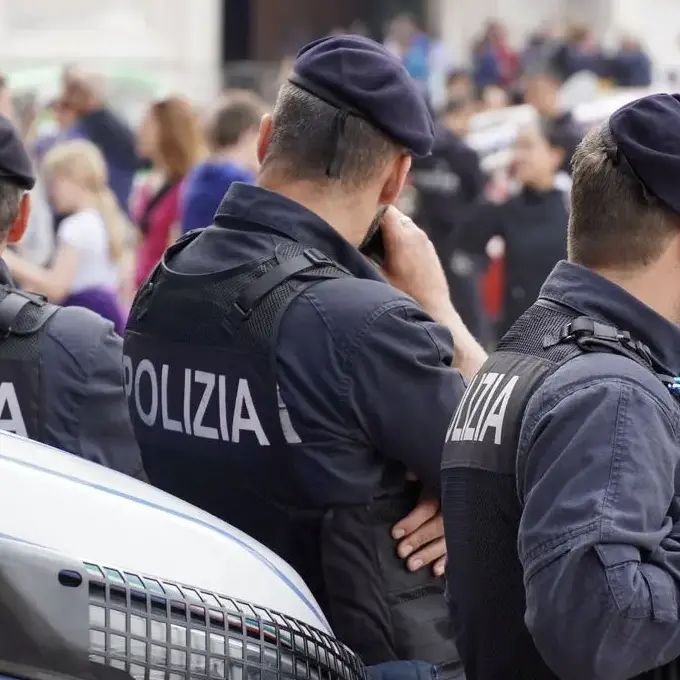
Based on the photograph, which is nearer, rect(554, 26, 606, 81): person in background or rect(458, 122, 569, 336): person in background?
rect(458, 122, 569, 336): person in background

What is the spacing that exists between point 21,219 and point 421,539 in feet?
4.31

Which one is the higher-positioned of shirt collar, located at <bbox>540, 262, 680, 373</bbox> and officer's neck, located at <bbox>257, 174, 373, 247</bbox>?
shirt collar, located at <bbox>540, 262, 680, 373</bbox>

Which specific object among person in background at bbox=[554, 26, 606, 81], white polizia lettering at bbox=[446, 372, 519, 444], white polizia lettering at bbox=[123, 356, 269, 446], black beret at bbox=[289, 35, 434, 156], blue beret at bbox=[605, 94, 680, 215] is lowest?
person in background at bbox=[554, 26, 606, 81]

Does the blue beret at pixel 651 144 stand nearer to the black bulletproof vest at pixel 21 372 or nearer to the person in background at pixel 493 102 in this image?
the black bulletproof vest at pixel 21 372

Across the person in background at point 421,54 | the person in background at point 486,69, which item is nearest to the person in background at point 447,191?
the person in background at point 486,69

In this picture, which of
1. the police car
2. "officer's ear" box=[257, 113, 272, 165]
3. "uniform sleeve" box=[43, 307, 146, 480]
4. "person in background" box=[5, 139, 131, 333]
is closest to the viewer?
the police car

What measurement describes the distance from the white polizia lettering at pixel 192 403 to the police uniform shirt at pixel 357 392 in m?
0.08

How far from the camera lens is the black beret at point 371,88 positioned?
9.15 ft

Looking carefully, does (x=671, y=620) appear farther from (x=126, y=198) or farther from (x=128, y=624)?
(x=126, y=198)

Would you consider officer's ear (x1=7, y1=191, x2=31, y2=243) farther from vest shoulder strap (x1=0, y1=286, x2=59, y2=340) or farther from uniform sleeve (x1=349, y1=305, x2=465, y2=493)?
A: uniform sleeve (x1=349, y1=305, x2=465, y2=493)

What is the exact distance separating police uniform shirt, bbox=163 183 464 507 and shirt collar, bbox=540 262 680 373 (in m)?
0.37

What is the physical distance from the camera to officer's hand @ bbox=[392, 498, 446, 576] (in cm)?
260

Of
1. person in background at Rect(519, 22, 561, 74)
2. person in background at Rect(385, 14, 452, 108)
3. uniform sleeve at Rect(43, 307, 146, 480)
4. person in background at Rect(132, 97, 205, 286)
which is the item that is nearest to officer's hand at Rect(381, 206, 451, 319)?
uniform sleeve at Rect(43, 307, 146, 480)

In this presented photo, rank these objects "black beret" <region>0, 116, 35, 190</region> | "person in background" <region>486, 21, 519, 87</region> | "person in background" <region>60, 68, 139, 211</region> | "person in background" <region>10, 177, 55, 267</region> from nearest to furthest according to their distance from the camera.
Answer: "black beret" <region>0, 116, 35, 190</region>, "person in background" <region>10, 177, 55, 267</region>, "person in background" <region>60, 68, 139, 211</region>, "person in background" <region>486, 21, 519, 87</region>
